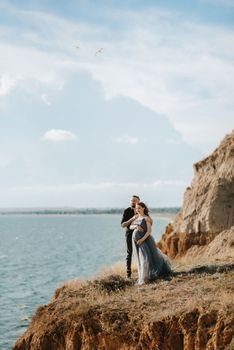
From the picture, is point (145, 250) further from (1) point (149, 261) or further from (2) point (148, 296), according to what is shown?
(2) point (148, 296)

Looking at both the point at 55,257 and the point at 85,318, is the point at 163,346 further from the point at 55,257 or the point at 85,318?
the point at 55,257

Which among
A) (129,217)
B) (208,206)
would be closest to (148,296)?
(129,217)

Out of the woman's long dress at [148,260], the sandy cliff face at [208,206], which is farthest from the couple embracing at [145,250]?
the sandy cliff face at [208,206]

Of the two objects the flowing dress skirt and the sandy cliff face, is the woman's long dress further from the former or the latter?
the sandy cliff face

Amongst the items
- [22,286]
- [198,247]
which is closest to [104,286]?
[198,247]

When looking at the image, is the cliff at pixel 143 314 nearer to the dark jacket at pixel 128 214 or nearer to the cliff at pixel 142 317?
the cliff at pixel 142 317

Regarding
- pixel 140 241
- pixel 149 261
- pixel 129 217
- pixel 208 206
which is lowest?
pixel 149 261

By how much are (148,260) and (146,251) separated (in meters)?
0.25

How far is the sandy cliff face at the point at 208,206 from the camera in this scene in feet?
82.2

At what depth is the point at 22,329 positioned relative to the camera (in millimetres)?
25500

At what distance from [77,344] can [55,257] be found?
54.1 metres

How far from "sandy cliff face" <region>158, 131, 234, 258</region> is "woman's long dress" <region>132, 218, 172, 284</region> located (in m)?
7.86

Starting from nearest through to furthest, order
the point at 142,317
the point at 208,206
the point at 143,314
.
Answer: the point at 142,317 < the point at 143,314 < the point at 208,206

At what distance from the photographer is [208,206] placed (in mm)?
25359
